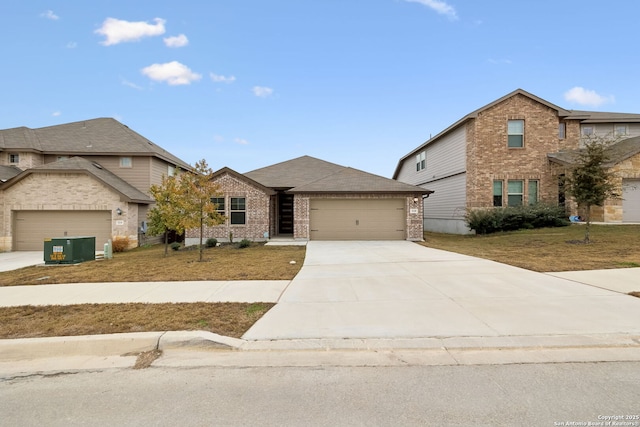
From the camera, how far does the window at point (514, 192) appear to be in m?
20.8

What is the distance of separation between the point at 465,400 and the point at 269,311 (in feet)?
11.4

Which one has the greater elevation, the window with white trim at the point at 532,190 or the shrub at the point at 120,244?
the window with white trim at the point at 532,190

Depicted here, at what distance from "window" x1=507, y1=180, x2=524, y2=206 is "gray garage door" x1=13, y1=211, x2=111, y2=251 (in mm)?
23002

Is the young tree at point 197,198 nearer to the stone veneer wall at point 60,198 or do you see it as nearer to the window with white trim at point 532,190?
the stone veneer wall at point 60,198

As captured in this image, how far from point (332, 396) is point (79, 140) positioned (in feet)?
83.6

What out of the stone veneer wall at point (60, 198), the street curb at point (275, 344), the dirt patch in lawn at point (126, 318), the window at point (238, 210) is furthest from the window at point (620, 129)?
the stone veneer wall at point (60, 198)

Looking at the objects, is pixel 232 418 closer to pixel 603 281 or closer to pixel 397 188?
pixel 603 281

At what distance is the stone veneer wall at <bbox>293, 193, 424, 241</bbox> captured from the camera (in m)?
19.0

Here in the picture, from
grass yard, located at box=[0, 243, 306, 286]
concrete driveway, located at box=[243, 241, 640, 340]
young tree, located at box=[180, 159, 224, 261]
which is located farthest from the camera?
young tree, located at box=[180, 159, 224, 261]

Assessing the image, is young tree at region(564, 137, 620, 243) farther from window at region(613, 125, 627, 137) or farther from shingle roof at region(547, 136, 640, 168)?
window at region(613, 125, 627, 137)

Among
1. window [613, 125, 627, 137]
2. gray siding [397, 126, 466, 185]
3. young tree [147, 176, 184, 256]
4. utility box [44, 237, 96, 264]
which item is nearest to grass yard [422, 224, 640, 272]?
gray siding [397, 126, 466, 185]

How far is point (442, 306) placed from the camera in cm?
603

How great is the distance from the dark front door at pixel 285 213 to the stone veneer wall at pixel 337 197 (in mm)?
3857

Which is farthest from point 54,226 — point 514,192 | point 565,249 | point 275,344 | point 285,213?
point 514,192
